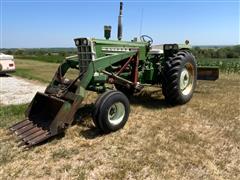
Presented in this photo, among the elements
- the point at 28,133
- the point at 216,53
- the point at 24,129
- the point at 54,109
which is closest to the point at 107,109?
the point at 54,109

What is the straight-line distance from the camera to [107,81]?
209 inches

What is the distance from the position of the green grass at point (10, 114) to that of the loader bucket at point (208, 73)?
431cm

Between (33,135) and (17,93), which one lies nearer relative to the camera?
(33,135)

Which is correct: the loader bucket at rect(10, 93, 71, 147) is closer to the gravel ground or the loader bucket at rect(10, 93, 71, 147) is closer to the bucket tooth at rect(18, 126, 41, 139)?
the bucket tooth at rect(18, 126, 41, 139)

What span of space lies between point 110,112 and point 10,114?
2.38 m

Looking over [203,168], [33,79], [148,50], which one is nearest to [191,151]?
[203,168]

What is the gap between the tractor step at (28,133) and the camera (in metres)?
4.25

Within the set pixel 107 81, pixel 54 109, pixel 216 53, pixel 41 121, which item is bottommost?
pixel 41 121

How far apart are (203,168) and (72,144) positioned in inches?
72.0

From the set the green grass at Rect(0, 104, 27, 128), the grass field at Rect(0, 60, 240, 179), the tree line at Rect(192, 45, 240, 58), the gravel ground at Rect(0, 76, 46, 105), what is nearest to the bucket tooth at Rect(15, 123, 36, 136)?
the grass field at Rect(0, 60, 240, 179)

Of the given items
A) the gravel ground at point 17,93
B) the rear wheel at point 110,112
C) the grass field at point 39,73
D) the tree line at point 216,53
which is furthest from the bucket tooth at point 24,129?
the tree line at point 216,53

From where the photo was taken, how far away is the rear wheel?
4422 mm

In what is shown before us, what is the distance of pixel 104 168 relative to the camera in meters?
3.58

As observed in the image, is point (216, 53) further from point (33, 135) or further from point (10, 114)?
point (33, 135)
